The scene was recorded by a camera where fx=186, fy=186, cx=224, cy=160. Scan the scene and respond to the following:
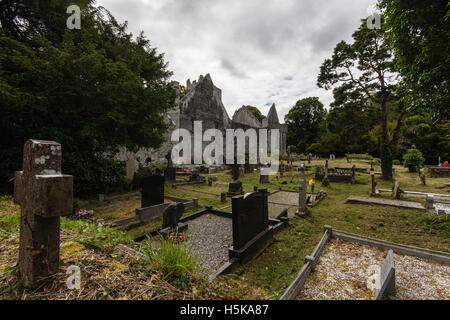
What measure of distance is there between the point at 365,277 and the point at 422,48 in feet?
18.4

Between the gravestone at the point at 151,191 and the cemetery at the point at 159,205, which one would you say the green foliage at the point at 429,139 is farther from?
the gravestone at the point at 151,191

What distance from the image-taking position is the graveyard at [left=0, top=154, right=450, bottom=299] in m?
1.67

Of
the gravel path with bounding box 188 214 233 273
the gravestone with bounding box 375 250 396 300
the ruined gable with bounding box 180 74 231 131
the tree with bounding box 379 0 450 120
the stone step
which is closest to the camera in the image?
the gravestone with bounding box 375 250 396 300

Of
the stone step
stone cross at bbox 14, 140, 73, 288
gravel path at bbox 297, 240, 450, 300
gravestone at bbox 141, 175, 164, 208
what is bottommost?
gravel path at bbox 297, 240, 450, 300

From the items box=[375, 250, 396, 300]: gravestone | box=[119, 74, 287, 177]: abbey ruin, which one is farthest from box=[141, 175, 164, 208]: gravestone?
box=[119, 74, 287, 177]: abbey ruin

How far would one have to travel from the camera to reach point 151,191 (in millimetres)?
6996

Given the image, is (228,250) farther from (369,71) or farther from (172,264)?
(369,71)

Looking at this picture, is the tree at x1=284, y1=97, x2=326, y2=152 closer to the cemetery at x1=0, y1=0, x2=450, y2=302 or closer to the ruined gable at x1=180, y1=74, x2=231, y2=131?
the ruined gable at x1=180, y1=74, x2=231, y2=131

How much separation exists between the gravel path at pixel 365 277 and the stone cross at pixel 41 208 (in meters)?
3.22

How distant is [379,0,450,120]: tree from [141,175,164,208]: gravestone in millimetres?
8427

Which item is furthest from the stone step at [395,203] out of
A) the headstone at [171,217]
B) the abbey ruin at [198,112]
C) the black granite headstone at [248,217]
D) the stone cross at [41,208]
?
the abbey ruin at [198,112]

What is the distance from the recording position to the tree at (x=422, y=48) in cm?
434
